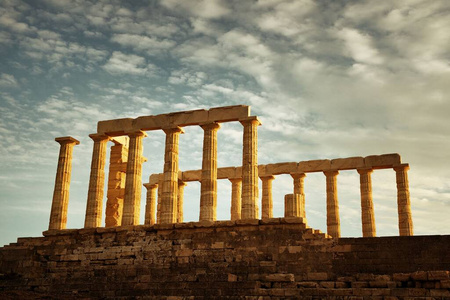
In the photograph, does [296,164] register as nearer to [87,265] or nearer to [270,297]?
[87,265]

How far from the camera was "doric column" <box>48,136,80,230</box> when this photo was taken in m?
36.8

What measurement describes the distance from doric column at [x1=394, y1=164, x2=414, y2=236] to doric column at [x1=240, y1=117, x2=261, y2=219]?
13339 millimetres

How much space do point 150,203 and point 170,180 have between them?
1232cm

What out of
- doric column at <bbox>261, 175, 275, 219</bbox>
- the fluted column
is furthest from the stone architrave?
doric column at <bbox>261, 175, 275, 219</bbox>

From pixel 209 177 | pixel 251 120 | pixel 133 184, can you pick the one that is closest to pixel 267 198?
pixel 209 177

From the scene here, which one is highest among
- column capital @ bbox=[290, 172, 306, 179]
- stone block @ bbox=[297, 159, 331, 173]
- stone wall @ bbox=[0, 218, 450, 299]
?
stone block @ bbox=[297, 159, 331, 173]

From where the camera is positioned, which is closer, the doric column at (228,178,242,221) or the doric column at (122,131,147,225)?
the doric column at (122,131,147,225)

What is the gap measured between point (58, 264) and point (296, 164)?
20.4 m

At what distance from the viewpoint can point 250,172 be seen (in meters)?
33.5

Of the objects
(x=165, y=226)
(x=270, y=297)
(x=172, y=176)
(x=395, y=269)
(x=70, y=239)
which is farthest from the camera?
(x=172, y=176)

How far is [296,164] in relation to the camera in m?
43.5

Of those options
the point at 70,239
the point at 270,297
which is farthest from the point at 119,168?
the point at 270,297

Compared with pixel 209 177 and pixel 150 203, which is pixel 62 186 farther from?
pixel 209 177

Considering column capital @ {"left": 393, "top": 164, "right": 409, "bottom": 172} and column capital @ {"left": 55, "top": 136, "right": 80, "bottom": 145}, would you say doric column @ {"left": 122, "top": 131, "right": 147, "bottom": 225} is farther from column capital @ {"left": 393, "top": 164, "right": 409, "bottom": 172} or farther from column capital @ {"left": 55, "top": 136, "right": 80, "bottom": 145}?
column capital @ {"left": 393, "top": 164, "right": 409, "bottom": 172}
